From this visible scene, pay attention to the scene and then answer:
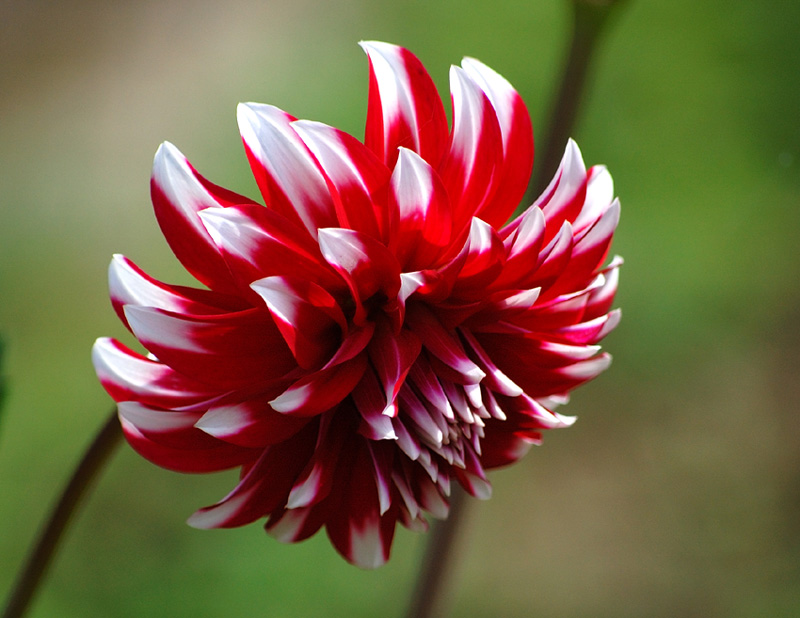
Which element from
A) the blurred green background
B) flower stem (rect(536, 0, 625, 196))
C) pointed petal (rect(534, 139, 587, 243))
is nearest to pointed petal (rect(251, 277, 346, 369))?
pointed petal (rect(534, 139, 587, 243))

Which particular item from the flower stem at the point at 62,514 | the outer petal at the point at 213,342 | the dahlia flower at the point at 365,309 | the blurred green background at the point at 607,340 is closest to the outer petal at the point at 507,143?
the dahlia flower at the point at 365,309

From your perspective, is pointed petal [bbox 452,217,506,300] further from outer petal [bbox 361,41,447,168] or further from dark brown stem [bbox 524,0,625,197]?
dark brown stem [bbox 524,0,625,197]

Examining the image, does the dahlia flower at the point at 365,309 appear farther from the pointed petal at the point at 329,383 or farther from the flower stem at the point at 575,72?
the flower stem at the point at 575,72

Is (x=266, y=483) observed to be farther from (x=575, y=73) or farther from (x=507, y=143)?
(x=575, y=73)

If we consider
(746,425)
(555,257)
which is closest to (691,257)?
(746,425)

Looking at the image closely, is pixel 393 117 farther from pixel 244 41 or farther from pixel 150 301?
pixel 244 41
